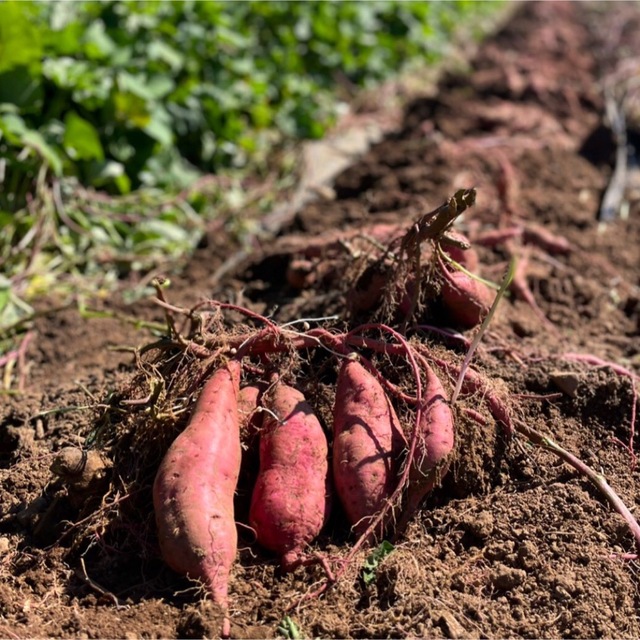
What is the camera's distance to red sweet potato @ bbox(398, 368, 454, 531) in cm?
232

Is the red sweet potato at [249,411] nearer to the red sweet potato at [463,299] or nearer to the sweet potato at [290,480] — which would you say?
the sweet potato at [290,480]

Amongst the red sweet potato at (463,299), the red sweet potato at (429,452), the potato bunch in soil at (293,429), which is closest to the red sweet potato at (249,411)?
the potato bunch in soil at (293,429)

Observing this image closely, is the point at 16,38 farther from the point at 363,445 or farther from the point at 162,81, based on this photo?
the point at 363,445

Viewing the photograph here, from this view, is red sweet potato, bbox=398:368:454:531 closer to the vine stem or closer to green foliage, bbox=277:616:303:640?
the vine stem

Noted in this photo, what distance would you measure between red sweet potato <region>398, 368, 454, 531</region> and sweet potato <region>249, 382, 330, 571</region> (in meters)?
0.24

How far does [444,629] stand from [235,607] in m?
0.53

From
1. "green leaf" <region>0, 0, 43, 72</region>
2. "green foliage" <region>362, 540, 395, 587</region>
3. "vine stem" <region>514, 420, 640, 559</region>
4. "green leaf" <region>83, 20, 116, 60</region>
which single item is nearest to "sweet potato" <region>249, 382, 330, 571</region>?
"green foliage" <region>362, 540, 395, 587</region>

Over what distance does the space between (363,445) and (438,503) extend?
12.6 inches

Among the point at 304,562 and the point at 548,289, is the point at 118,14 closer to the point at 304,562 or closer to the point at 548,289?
the point at 548,289

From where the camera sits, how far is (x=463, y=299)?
2.79 meters

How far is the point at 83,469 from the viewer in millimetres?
2328

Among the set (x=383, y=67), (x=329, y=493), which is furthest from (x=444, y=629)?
(x=383, y=67)

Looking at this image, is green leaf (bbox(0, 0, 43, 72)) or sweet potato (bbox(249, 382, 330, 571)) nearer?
sweet potato (bbox(249, 382, 330, 571))

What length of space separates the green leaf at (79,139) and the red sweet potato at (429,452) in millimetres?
2874
